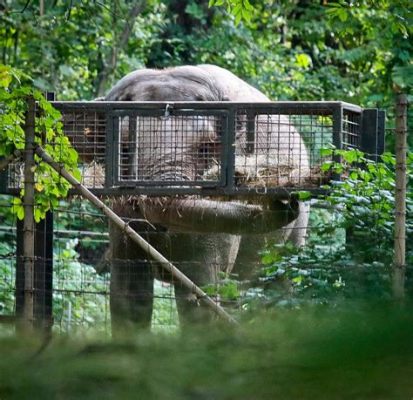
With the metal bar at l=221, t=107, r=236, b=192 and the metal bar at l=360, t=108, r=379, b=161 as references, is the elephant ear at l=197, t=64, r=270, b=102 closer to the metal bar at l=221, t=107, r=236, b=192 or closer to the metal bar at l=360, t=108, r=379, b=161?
the metal bar at l=360, t=108, r=379, b=161

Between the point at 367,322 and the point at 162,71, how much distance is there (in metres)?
7.68

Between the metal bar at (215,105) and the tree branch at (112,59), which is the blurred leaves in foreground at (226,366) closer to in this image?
the metal bar at (215,105)

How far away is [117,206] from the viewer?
8.16 m

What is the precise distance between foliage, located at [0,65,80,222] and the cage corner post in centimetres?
6

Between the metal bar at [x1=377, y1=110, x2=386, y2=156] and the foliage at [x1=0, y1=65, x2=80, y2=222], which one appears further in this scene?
the metal bar at [x1=377, y1=110, x2=386, y2=156]

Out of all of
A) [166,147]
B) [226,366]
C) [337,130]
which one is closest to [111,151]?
[166,147]

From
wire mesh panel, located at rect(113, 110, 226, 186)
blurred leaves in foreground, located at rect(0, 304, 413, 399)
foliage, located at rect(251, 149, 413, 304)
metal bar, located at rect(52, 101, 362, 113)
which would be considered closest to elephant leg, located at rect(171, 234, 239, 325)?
wire mesh panel, located at rect(113, 110, 226, 186)

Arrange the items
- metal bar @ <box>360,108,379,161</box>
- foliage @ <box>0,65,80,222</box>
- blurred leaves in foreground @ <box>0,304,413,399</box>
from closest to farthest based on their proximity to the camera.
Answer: blurred leaves in foreground @ <box>0,304,413,399</box> → foliage @ <box>0,65,80,222</box> → metal bar @ <box>360,108,379,161</box>

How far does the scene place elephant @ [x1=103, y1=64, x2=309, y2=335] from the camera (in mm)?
7375

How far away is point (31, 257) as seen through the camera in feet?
20.5

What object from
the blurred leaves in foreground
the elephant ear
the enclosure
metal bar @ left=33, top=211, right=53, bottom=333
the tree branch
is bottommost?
metal bar @ left=33, top=211, right=53, bottom=333

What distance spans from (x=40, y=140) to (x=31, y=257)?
67 centimetres

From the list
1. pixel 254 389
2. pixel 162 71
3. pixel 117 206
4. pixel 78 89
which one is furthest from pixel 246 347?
pixel 78 89

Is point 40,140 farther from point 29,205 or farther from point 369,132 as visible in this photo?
point 369,132
